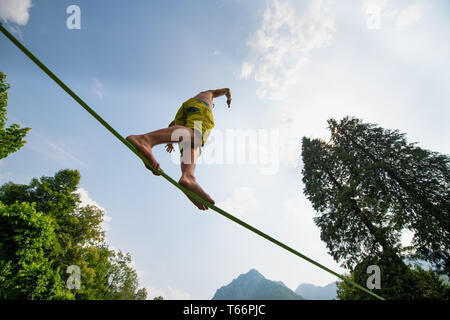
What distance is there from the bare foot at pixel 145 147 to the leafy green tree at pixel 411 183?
37.9 ft

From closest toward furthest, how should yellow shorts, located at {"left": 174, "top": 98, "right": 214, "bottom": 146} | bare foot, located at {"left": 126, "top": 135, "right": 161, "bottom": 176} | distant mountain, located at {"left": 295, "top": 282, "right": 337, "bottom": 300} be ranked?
1. bare foot, located at {"left": 126, "top": 135, "right": 161, "bottom": 176}
2. yellow shorts, located at {"left": 174, "top": 98, "right": 214, "bottom": 146}
3. distant mountain, located at {"left": 295, "top": 282, "right": 337, "bottom": 300}

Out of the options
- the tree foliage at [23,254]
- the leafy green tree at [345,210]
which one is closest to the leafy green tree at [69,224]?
the tree foliage at [23,254]

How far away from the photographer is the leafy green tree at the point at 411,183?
8.41m

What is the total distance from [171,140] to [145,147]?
1.05 ft

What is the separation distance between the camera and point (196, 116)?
6.86 ft

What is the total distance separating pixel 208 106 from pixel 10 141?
7.61m

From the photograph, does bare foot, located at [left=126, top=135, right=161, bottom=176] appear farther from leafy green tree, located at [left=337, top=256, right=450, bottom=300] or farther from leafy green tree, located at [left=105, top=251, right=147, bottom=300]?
leafy green tree, located at [left=105, top=251, right=147, bottom=300]

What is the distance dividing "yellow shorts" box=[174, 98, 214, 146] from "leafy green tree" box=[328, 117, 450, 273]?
436 inches

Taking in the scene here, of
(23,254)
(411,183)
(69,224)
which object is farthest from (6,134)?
(411,183)

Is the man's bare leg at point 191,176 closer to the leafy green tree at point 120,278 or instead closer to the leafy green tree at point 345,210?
the leafy green tree at point 345,210

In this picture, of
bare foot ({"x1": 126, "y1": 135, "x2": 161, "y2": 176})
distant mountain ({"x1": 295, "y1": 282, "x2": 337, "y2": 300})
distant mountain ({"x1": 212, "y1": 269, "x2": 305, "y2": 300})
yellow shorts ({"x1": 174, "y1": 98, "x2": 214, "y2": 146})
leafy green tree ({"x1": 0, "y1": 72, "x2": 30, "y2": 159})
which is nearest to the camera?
bare foot ({"x1": 126, "y1": 135, "x2": 161, "y2": 176})

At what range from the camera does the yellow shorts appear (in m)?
2.03

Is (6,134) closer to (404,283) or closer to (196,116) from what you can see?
(196,116)

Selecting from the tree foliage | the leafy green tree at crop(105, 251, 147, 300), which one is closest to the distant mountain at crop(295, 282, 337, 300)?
the leafy green tree at crop(105, 251, 147, 300)
